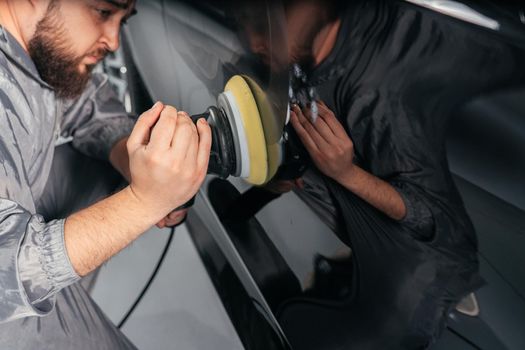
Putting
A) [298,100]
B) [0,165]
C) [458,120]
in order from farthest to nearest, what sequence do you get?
[0,165] → [298,100] → [458,120]

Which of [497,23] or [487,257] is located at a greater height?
[497,23]

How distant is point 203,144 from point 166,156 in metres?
0.06

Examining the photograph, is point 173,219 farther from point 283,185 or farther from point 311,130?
point 311,130

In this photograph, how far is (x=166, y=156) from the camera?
0.85 meters

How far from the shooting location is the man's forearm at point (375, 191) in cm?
66

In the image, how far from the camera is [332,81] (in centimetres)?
67

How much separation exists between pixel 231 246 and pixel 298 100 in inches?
18.0

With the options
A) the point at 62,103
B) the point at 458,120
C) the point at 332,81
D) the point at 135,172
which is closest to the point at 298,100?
the point at 332,81

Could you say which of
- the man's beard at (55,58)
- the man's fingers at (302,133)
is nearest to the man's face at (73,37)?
the man's beard at (55,58)

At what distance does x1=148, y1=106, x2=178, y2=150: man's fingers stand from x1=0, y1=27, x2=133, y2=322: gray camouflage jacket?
0.20 meters

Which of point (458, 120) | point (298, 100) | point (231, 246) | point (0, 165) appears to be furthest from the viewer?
point (231, 246)

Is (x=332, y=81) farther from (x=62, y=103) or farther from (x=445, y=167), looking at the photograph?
(x=62, y=103)

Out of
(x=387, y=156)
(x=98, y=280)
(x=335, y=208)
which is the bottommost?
(x=98, y=280)

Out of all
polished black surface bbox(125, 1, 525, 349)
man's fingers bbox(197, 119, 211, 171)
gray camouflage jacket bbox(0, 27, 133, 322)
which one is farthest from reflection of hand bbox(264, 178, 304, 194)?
gray camouflage jacket bbox(0, 27, 133, 322)
